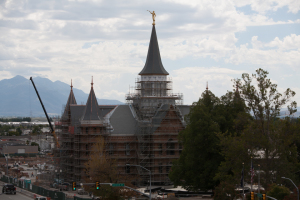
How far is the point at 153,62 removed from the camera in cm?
8856

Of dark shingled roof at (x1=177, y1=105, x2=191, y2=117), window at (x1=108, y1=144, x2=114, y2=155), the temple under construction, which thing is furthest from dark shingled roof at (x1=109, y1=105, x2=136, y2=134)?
dark shingled roof at (x1=177, y1=105, x2=191, y2=117)

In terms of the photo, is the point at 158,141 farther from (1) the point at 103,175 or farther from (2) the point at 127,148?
(1) the point at 103,175

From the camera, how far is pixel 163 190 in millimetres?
73125

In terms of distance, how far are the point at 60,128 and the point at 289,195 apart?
4972 centimetres

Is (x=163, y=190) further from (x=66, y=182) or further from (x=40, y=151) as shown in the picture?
(x=40, y=151)

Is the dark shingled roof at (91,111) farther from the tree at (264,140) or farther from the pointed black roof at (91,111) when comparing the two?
the tree at (264,140)

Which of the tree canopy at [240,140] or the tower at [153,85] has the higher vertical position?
the tower at [153,85]

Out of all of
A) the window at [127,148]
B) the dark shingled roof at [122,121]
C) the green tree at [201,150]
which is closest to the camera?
the green tree at [201,150]

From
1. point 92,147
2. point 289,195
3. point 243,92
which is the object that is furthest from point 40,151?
point 289,195

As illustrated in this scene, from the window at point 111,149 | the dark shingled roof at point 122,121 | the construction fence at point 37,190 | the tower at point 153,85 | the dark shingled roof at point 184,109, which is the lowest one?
the construction fence at point 37,190

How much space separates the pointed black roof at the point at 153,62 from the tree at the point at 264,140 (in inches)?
1221

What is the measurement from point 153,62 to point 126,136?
52.9 ft

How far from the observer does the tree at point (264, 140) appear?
54906 millimetres

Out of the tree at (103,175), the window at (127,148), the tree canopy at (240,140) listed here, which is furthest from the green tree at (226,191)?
the window at (127,148)
